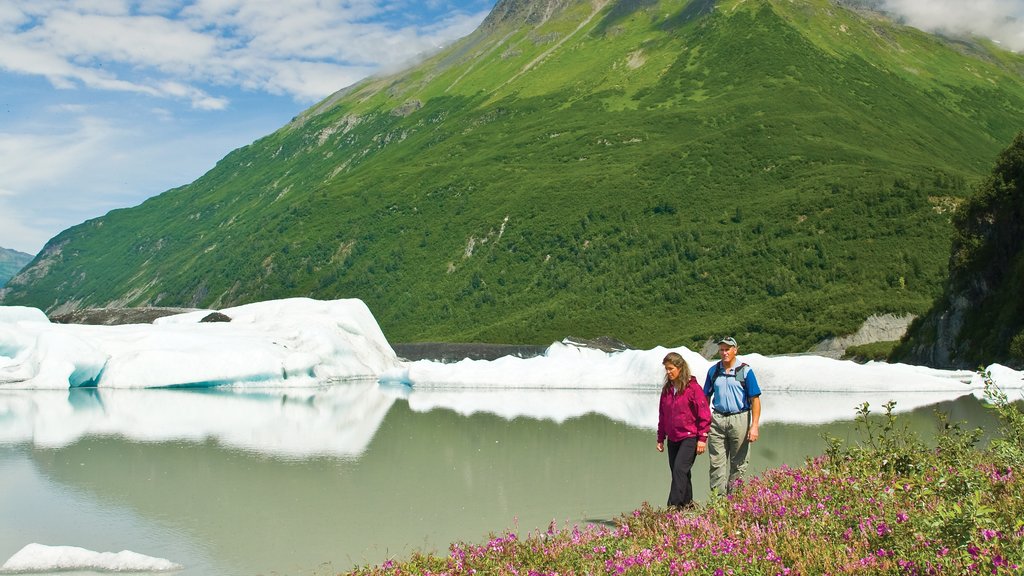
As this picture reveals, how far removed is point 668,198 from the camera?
117562 mm

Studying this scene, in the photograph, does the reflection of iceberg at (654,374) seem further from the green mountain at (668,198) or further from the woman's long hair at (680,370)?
the green mountain at (668,198)

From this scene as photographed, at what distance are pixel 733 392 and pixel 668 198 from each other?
108m

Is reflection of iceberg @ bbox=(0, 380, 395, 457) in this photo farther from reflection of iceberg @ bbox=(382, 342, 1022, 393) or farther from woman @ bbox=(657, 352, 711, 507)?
woman @ bbox=(657, 352, 711, 507)

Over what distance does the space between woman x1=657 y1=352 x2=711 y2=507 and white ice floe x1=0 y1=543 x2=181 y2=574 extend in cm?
617

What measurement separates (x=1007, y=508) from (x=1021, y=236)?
5284 cm

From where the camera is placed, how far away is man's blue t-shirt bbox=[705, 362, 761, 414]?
11.8 m

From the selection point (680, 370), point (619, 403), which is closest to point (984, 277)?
point (619, 403)

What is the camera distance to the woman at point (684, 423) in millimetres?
11289

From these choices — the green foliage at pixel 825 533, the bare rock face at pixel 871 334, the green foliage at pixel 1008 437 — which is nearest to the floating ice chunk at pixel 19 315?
the green foliage at pixel 825 533

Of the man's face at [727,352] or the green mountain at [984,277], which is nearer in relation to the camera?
the man's face at [727,352]

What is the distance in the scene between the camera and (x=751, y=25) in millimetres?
169250

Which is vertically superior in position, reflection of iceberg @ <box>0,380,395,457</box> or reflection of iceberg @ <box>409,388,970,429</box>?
reflection of iceberg @ <box>0,380,395,457</box>

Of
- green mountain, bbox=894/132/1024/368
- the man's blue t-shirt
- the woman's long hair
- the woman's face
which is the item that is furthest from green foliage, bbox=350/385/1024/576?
green mountain, bbox=894/132/1024/368

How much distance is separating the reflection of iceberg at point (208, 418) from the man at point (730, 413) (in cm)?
982
